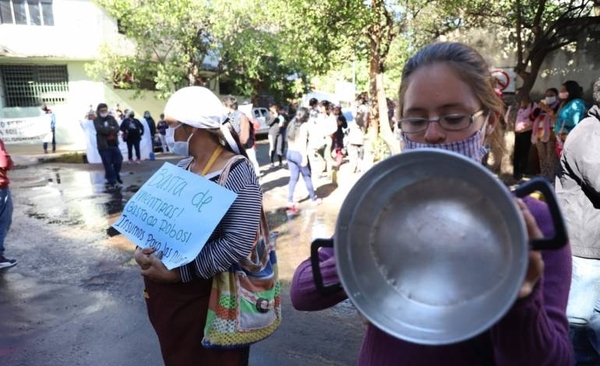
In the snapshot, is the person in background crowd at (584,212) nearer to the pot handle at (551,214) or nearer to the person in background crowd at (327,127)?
the pot handle at (551,214)

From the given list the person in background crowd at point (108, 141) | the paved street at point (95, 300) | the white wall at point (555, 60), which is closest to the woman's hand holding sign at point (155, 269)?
the paved street at point (95, 300)

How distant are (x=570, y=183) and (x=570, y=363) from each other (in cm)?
184

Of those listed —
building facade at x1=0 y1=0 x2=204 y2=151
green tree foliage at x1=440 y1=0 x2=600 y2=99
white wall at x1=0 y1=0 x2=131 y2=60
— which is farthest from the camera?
building facade at x1=0 y1=0 x2=204 y2=151

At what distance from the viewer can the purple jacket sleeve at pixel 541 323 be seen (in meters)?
0.92

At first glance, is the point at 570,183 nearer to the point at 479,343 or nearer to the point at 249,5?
the point at 479,343

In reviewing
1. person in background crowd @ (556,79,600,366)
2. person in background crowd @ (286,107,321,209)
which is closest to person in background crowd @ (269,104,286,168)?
person in background crowd @ (286,107,321,209)

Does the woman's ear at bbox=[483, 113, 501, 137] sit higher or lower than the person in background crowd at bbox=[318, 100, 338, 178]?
higher

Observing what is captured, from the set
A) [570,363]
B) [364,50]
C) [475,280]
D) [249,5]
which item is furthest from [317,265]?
[249,5]

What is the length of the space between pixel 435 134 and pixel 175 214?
4.57ft

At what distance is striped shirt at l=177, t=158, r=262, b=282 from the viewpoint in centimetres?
211

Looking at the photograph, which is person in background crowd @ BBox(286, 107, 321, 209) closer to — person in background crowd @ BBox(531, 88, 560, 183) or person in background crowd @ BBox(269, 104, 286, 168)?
person in background crowd @ BBox(531, 88, 560, 183)

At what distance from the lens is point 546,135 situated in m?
9.07

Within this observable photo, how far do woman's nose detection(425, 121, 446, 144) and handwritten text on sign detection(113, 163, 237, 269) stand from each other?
1104 millimetres

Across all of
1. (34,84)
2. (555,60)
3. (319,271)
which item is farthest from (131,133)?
(319,271)
